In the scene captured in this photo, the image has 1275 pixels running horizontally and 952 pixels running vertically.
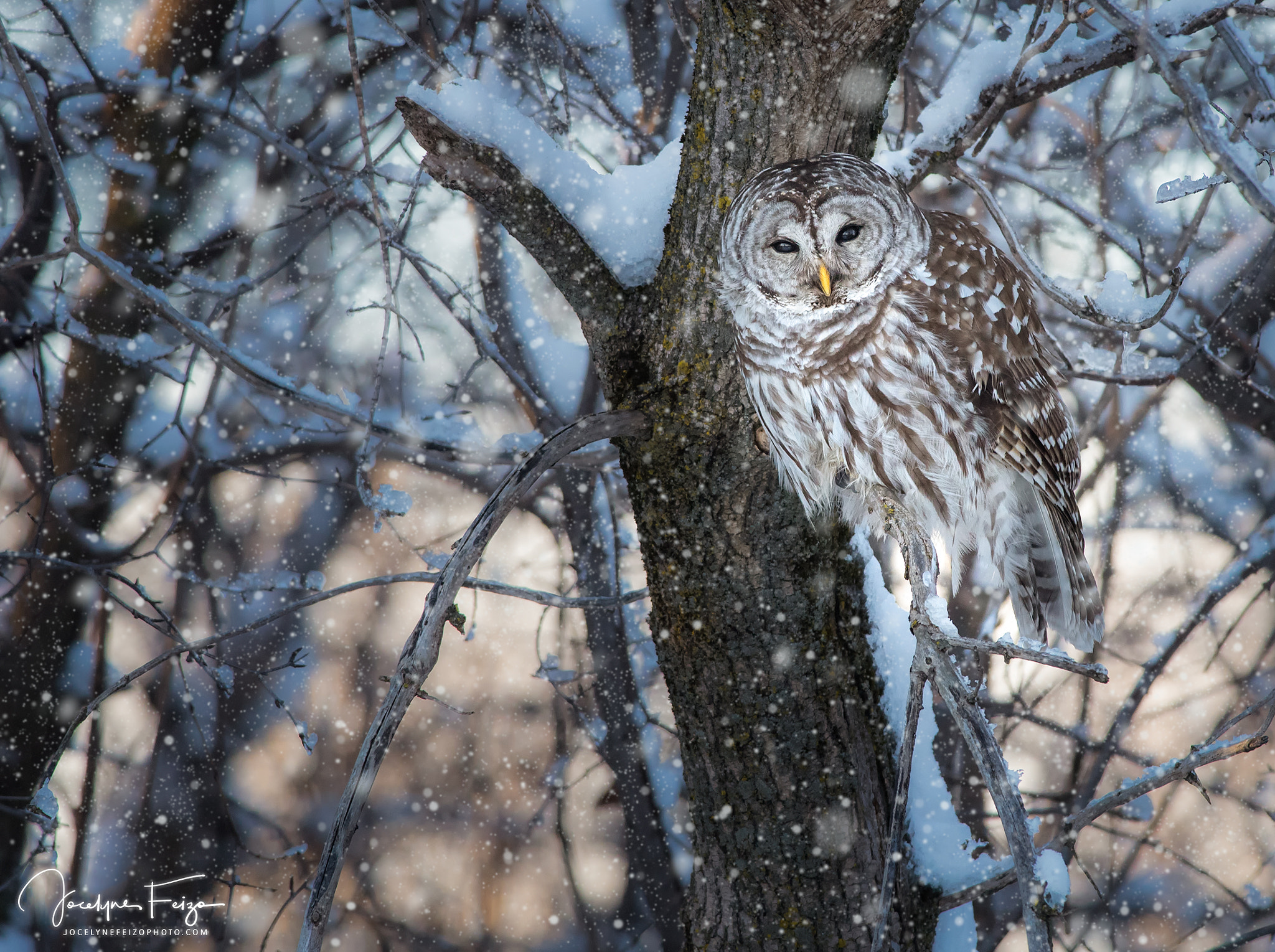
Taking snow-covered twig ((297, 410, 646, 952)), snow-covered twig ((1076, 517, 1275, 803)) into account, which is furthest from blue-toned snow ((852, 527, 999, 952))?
snow-covered twig ((1076, 517, 1275, 803))

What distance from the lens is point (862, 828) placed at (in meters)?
1.41

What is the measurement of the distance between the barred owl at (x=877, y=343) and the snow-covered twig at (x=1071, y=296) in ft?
0.21

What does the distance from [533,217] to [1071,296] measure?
41.2 inches

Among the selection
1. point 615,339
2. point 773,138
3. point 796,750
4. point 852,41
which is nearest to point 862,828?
point 796,750

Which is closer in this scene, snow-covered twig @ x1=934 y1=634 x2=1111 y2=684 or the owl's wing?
snow-covered twig @ x1=934 y1=634 x2=1111 y2=684

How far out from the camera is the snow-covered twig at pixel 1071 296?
51.8 inches

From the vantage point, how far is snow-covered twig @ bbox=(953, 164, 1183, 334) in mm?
1315

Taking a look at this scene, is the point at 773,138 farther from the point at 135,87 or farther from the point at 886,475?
the point at 135,87

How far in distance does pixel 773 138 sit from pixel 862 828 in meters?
1.19

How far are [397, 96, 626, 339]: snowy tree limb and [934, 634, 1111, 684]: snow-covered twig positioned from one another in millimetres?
863

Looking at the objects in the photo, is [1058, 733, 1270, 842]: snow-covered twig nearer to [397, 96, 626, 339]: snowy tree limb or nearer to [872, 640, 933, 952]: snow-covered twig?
[872, 640, 933, 952]: snow-covered twig
